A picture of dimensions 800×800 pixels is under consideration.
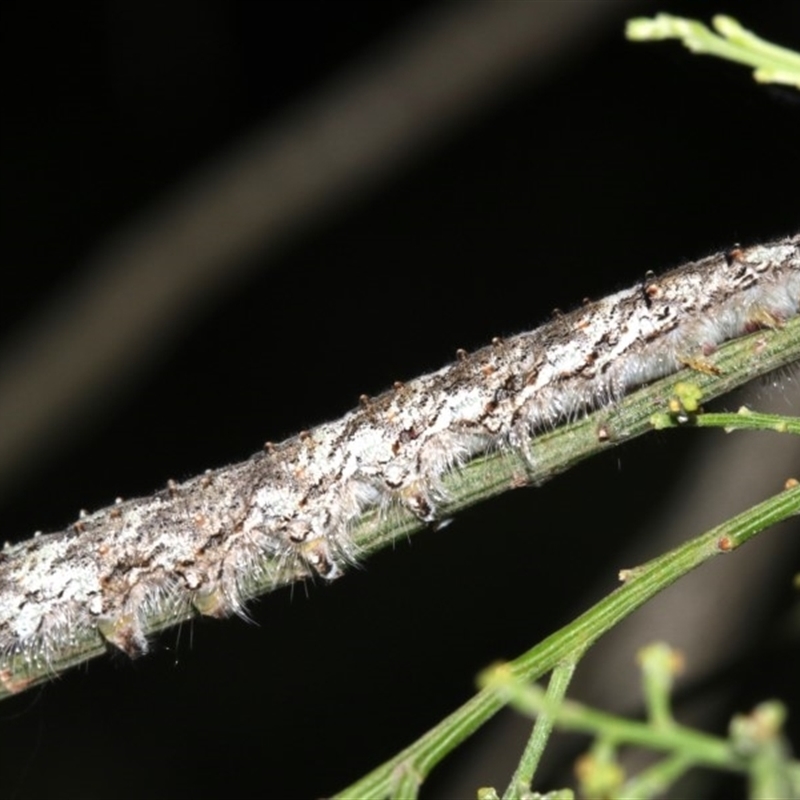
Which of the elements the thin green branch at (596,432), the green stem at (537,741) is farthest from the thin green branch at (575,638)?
the thin green branch at (596,432)

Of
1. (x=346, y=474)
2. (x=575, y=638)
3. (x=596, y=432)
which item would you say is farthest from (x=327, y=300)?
(x=575, y=638)

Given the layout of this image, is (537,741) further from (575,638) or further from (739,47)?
(739,47)

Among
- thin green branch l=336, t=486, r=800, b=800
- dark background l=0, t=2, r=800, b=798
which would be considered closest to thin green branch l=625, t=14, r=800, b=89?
thin green branch l=336, t=486, r=800, b=800

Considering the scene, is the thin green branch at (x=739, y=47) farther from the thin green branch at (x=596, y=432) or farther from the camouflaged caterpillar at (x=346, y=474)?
the camouflaged caterpillar at (x=346, y=474)

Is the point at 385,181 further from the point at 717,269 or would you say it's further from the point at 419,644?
the point at 717,269

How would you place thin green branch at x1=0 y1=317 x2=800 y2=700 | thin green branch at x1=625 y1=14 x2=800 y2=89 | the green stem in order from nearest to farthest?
thin green branch at x1=625 y1=14 x2=800 y2=89
the green stem
thin green branch at x1=0 y1=317 x2=800 y2=700

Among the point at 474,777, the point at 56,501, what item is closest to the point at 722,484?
the point at 474,777

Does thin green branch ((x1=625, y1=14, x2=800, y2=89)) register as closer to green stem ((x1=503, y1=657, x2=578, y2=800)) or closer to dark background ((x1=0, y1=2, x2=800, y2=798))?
green stem ((x1=503, y1=657, x2=578, y2=800))
